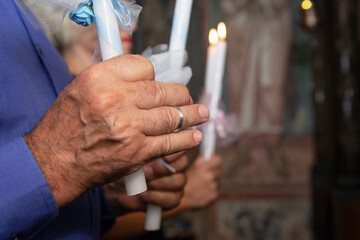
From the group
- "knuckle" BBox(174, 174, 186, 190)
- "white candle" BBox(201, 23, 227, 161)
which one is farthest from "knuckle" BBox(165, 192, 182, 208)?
"white candle" BBox(201, 23, 227, 161)

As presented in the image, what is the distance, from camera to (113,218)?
1.26 meters

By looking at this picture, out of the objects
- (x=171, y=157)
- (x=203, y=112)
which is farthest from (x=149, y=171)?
(x=203, y=112)

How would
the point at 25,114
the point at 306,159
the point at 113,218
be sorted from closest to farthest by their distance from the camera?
the point at 25,114, the point at 113,218, the point at 306,159

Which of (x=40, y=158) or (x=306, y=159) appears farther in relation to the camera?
(x=306, y=159)

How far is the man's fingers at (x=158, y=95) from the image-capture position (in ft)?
1.99

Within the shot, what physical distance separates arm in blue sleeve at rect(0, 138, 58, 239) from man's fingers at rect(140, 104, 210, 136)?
219 mm

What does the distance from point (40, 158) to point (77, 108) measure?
125 millimetres

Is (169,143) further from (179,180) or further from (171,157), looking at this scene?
(179,180)

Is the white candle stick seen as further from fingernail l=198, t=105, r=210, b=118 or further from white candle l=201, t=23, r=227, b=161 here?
white candle l=201, t=23, r=227, b=161

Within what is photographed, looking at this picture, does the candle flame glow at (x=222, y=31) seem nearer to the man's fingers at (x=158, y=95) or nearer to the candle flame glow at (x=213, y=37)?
the candle flame glow at (x=213, y=37)

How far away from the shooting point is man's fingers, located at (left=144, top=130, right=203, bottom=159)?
2.06 feet

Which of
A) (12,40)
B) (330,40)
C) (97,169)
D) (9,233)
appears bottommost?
(9,233)

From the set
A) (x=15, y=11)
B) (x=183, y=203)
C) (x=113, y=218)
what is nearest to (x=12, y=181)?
(x=15, y=11)

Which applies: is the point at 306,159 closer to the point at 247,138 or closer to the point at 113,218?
the point at 247,138
